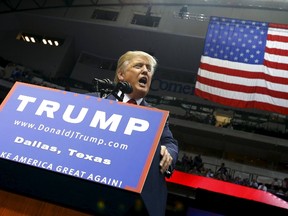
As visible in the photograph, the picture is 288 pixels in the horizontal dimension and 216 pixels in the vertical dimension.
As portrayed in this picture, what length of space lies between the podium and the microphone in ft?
1.26

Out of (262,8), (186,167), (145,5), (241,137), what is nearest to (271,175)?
(241,137)

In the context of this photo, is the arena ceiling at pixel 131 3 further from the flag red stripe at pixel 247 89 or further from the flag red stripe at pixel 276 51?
the flag red stripe at pixel 247 89

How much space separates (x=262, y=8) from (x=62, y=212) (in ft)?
61.5

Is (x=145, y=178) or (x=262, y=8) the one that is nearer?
(x=145, y=178)

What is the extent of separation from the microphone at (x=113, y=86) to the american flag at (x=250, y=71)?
27.2 ft

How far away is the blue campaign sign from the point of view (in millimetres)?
1001

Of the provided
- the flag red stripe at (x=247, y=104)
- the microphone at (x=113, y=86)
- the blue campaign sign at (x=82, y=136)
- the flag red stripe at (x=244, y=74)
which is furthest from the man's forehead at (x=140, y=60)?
the flag red stripe at (x=244, y=74)

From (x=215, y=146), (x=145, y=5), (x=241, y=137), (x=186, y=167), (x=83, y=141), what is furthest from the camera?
(x=145, y=5)

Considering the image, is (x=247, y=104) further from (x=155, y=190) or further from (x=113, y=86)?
(x=155, y=190)

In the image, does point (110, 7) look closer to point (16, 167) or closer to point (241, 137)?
point (241, 137)

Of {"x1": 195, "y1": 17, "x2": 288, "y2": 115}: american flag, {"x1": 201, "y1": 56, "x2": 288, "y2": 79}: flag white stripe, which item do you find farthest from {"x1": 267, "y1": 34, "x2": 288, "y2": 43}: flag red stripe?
{"x1": 201, "y1": 56, "x2": 288, "y2": 79}: flag white stripe

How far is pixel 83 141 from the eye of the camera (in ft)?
3.52

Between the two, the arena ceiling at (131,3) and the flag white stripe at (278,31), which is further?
the arena ceiling at (131,3)

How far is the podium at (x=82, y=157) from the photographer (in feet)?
3.26
